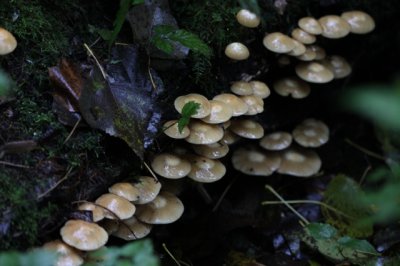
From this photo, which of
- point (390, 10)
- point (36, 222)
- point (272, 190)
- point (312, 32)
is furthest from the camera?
point (390, 10)

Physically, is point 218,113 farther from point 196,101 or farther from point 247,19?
point 247,19

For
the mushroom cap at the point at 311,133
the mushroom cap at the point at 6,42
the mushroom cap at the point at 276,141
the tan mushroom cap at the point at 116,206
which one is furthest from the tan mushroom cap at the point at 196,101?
the mushroom cap at the point at 311,133

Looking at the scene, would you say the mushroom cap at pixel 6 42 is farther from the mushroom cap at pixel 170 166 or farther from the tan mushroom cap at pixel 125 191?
the mushroom cap at pixel 170 166

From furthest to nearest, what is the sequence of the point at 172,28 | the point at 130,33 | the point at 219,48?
1. the point at 219,48
2. the point at 130,33
3. the point at 172,28

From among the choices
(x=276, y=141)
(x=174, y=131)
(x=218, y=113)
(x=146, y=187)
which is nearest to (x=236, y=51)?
(x=218, y=113)

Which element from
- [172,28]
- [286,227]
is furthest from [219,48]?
[286,227]

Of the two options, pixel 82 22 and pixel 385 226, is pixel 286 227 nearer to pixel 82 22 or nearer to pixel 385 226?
pixel 385 226

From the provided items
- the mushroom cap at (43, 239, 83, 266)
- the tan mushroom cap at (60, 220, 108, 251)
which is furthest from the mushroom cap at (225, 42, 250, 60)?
the mushroom cap at (43, 239, 83, 266)
